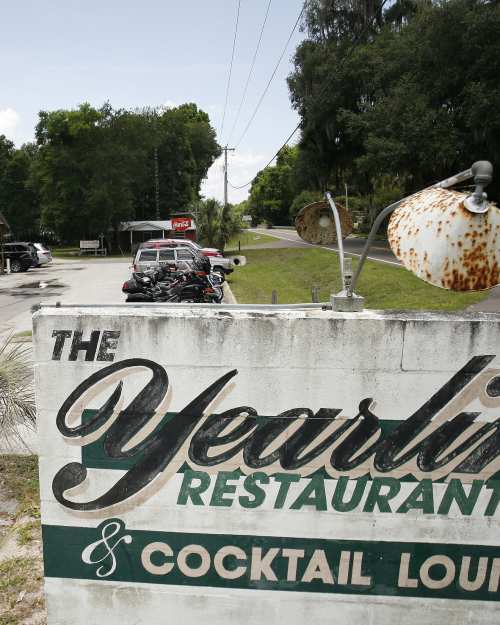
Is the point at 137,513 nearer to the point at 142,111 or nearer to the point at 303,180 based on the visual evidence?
the point at 303,180

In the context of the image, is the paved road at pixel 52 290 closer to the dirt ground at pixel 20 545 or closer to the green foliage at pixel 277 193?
the dirt ground at pixel 20 545

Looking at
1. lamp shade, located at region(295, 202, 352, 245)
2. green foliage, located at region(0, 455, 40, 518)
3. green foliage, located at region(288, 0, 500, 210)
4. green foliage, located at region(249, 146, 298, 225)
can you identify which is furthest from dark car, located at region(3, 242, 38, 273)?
green foliage, located at region(249, 146, 298, 225)

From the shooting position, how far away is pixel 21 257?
98.8 feet

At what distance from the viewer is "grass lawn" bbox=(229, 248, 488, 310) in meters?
14.4

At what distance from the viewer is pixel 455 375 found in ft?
11.7

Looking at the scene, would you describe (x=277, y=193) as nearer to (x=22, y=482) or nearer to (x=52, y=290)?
(x=52, y=290)

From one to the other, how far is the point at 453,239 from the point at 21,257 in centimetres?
3059

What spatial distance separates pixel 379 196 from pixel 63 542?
45.1 m

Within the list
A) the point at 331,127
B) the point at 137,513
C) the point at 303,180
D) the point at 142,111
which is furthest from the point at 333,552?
the point at 142,111

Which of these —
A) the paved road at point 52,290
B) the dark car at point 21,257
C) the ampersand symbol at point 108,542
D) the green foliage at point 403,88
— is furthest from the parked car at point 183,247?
the ampersand symbol at point 108,542

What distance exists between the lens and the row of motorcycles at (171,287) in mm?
13734

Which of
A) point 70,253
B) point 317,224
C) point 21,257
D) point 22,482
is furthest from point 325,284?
point 70,253

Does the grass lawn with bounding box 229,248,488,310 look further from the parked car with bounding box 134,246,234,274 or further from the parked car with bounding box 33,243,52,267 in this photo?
the parked car with bounding box 33,243,52,267

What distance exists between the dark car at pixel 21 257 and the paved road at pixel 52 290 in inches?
20.3
